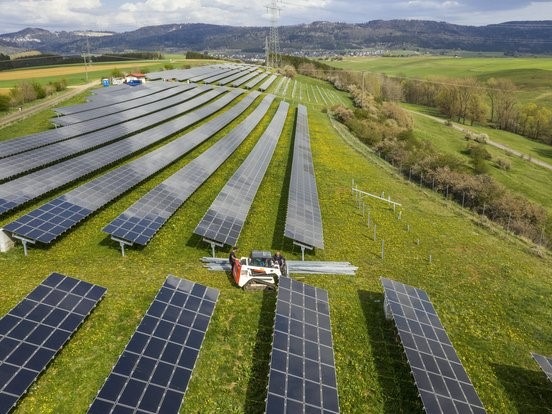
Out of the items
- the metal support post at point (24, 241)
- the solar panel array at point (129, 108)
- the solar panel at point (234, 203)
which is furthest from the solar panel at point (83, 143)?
the solar panel at point (234, 203)

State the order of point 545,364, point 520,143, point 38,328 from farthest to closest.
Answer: point 520,143 < point 545,364 < point 38,328

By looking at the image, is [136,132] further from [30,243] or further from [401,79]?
[401,79]

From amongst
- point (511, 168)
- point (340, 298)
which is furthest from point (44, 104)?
point (511, 168)

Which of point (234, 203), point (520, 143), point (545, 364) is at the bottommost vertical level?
point (520, 143)

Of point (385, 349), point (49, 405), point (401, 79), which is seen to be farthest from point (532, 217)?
point (401, 79)

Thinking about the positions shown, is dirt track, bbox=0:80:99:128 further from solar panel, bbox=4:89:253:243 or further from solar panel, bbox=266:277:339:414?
solar panel, bbox=266:277:339:414

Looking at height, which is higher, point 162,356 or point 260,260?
point 162,356

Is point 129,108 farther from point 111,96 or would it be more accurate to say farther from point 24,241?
point 24,241

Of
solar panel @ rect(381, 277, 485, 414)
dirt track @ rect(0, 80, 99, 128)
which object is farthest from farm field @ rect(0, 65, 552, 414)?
dirt track @ rect(0, 80, 99, 128)
